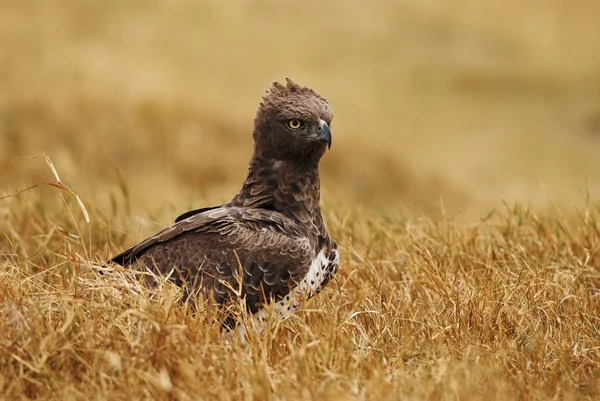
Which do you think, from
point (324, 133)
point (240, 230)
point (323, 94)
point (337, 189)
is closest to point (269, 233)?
point (240, 230)

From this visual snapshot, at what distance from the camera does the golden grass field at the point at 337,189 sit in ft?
13.0

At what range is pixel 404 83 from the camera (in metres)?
25.4

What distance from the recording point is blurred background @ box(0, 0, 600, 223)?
587 inches

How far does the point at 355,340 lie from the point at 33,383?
1672 mm

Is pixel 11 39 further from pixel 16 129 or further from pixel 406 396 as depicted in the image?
pixel 406 396

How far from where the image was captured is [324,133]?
5.29m

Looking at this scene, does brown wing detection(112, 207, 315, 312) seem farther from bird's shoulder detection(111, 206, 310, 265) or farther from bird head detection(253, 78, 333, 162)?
bird head detection(253, 78, 333, 162)

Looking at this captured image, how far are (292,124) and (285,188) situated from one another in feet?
1.34

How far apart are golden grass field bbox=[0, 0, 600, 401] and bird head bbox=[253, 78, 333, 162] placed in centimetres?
92

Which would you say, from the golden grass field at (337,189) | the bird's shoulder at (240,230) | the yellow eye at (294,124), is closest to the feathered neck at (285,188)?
the bird's shoulder at (240,230)

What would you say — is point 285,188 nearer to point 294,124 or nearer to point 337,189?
point 294,124

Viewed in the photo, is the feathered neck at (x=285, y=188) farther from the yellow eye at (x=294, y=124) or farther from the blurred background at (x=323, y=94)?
the blurred background at (x=323, y=94)

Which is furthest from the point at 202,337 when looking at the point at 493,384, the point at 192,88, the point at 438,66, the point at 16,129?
the point at 438,66

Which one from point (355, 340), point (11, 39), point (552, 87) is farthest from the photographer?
point (552, 87)
